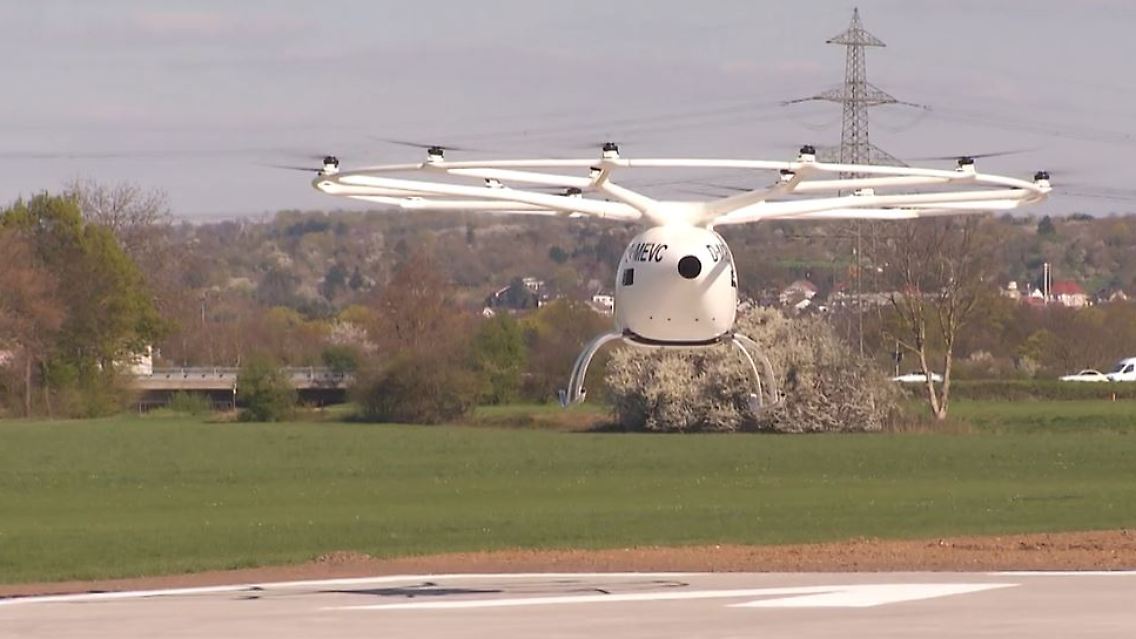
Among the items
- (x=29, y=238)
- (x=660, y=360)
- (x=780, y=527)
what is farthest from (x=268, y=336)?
(x=780, y=527)

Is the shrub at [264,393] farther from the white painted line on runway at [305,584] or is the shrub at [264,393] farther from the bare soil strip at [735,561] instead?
the white painted line on runway at [305,584]

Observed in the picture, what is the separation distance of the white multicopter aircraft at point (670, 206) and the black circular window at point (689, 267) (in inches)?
0.4

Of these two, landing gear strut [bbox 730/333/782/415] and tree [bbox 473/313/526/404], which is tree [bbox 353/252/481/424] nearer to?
tree [bbox 473/313/526/404]

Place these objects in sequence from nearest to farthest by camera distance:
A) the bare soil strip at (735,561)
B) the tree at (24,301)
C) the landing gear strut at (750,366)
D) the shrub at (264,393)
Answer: the landing gear strut at (750,366) → the bare soil strip at (735,561) → the shrub at (264,393) → the tree at (24,301)

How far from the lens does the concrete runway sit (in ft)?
77.0

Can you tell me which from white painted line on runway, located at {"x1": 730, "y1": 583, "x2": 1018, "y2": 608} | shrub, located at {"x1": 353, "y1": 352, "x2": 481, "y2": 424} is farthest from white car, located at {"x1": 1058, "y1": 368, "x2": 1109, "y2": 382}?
white painted line on runway, located at {"x1": 730, "y1": 583, "x2": 1018, "y2": 608}

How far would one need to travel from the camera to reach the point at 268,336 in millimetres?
143000

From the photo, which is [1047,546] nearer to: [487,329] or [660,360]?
[660,360]

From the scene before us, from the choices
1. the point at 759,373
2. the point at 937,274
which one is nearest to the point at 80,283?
the point at 937,274

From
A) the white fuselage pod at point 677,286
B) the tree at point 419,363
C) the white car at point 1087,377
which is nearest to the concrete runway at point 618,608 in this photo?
the white fuselage pod at point 677,286

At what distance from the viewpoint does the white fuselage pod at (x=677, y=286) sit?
76.7 ft

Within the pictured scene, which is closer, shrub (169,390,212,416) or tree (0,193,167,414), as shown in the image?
tree (0,193,167,414)

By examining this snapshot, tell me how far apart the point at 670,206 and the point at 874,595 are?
21.5ft

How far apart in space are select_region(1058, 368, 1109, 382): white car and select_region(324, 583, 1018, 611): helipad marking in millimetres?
86716
